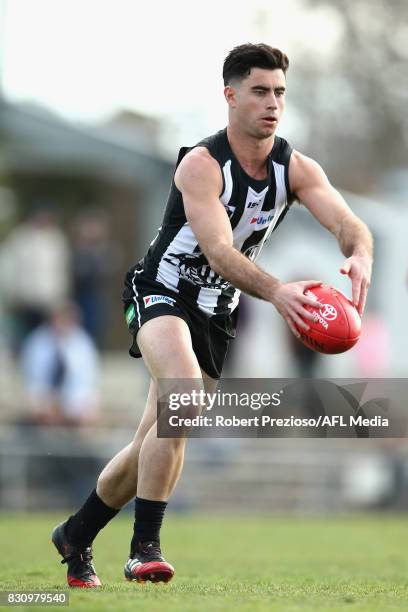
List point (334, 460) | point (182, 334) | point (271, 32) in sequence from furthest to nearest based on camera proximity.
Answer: point (271, 32) → point (334, 460) → point (182, 334)

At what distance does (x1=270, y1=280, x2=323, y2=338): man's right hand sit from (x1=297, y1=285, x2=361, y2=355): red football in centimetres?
3

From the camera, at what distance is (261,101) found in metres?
6.69

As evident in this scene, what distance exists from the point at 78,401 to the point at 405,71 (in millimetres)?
20718

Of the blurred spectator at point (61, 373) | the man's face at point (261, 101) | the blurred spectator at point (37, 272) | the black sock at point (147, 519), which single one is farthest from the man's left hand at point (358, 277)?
the blurred spectator at point (37, 272)

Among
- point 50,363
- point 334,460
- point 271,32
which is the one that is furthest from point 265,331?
point 271,32

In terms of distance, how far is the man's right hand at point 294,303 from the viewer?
20.0 ft

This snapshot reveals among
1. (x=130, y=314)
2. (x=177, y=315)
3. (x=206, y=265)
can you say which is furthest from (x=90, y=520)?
(x=206, y=265)

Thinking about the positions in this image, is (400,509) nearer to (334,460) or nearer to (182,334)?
(334,460)

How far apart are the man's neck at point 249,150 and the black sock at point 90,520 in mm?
1973

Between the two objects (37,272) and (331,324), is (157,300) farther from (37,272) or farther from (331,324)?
(37,272)

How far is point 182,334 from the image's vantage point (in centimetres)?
659

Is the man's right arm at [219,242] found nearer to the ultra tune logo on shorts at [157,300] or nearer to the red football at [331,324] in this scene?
the red football at [331,324]

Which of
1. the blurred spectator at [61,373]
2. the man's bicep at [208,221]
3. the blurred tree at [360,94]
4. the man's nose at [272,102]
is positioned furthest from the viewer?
the blurred tree at [360,94]

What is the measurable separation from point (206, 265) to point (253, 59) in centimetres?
113
